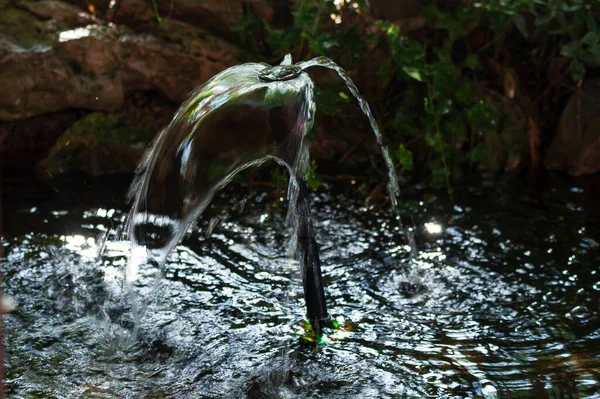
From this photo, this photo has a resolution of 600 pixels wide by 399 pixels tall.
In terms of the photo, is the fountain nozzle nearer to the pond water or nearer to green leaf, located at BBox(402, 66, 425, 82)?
the pond water

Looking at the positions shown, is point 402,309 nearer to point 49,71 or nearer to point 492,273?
point 492,273

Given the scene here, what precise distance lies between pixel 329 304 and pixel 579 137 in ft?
8.11

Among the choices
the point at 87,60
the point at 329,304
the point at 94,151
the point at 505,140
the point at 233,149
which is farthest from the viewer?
the point at 505,140

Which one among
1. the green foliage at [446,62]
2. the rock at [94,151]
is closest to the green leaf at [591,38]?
the green foliage at [446,62]

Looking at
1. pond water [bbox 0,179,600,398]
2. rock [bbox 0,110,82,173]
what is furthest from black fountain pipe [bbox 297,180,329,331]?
rock [bbox 0,110,82,173]

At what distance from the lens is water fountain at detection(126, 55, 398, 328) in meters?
2.15

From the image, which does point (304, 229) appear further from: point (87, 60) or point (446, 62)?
point (87, 60)

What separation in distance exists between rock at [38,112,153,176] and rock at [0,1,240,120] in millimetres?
196

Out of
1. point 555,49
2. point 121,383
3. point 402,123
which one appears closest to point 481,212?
point 402,123

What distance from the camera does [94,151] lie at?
4141mm

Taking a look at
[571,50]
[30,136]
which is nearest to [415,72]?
[571,50]

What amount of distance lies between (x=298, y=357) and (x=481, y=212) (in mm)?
1737

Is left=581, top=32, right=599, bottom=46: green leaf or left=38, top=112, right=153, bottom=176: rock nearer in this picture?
left=581, top=32, right=599, bottom=46: green leaf

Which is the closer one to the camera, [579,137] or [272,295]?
[272,295]
